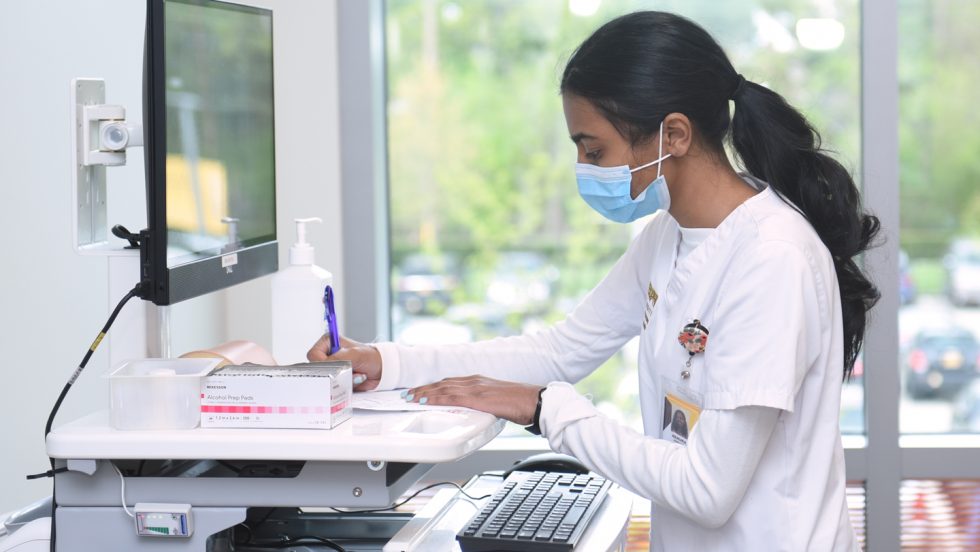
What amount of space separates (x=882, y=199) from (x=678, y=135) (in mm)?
1233

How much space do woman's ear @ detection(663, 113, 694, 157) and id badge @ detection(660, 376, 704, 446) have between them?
299 millimetres

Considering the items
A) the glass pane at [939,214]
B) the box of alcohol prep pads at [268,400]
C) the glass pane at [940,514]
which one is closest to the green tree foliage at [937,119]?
the glass pane at [939,214]

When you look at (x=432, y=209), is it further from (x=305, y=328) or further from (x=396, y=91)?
(x=305, y=328)

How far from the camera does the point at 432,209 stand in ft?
8.75

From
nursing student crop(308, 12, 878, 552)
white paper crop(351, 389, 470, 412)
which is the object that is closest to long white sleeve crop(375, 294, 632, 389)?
nursing student crop(308, 12, 878, 552)

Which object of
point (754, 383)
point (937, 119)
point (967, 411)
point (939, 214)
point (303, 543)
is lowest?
point (967, 411)

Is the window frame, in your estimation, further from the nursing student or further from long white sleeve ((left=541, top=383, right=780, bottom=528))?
long white sleeve ((left=541, top=383, right=780, bottom=528))

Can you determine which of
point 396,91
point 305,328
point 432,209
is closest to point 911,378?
point 432,209

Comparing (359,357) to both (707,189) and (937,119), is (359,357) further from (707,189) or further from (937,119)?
(937,119)

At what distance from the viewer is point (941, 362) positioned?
2627 mm

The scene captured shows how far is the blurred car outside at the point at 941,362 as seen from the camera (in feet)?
8.46

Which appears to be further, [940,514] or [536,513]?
[940,514]

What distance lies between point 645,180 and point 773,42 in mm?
1357

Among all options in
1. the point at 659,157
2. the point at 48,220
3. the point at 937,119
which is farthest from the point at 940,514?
the point at 48,220
